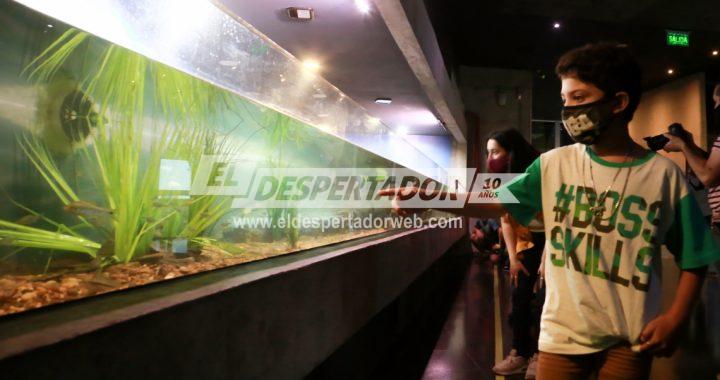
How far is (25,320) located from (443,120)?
7744 millimetres

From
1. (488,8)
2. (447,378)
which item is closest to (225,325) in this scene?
(447,378)

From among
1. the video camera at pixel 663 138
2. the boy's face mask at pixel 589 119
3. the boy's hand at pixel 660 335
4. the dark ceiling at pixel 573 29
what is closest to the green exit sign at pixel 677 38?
the dark ceiling at pixel 573 29

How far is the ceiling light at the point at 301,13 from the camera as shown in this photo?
336 cm

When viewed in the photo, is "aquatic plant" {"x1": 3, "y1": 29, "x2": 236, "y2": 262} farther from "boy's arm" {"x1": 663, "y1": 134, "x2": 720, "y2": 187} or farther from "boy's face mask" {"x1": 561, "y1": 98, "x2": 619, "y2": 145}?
"boy's arm" {"x1": 663, "y1": 134, "x2": 720, "y2": 187}

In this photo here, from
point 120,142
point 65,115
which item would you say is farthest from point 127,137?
point 65,115

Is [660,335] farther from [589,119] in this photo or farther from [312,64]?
[312,64]

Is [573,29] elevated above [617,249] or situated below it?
above

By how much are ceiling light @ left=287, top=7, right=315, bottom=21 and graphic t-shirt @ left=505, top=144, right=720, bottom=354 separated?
2669mm

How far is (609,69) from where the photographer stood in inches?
49.5

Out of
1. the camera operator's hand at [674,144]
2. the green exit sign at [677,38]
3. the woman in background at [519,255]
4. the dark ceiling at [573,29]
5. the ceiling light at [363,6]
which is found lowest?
the woman in background at [519,255]

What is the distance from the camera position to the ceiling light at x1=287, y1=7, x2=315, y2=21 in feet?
11.0

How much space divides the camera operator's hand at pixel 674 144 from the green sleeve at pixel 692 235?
160 centimetres

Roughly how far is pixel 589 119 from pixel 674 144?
1722mm

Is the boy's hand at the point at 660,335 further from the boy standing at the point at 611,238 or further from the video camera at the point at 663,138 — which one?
the video camera at the point at 663,138
